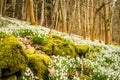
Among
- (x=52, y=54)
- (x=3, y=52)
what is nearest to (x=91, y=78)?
(x=52, y=54)

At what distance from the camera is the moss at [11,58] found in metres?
5.67

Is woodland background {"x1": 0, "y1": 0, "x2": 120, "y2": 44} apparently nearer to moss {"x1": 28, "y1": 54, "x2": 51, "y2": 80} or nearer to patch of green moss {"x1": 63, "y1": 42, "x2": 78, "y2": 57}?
patch of green moss {"x1": 63, "y1": 42, "x2": 78, "y2": 57}

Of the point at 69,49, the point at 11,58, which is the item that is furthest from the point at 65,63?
the point at 11,58

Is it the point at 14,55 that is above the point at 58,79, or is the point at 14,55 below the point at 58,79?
above

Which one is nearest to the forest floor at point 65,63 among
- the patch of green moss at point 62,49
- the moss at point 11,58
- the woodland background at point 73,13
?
the patch of green moss at point 62,49

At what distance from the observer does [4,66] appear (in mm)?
5590

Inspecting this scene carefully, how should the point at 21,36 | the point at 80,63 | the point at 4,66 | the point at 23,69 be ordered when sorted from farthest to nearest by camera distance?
1. the point at 21,36
2. the point at 80,63
3. the point at 23,69
4. the point at 4,66

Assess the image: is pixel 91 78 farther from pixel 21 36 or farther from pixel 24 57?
pixel 21 36

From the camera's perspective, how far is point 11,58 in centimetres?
577

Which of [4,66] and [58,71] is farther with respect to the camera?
[58,71]

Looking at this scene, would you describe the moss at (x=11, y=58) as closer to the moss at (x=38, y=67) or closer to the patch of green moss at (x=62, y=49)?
the moss at (x=38, y=67)

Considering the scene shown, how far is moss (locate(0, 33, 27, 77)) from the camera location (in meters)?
5.67

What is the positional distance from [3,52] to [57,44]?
144 inches

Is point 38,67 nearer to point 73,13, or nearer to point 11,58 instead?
point 11,58
